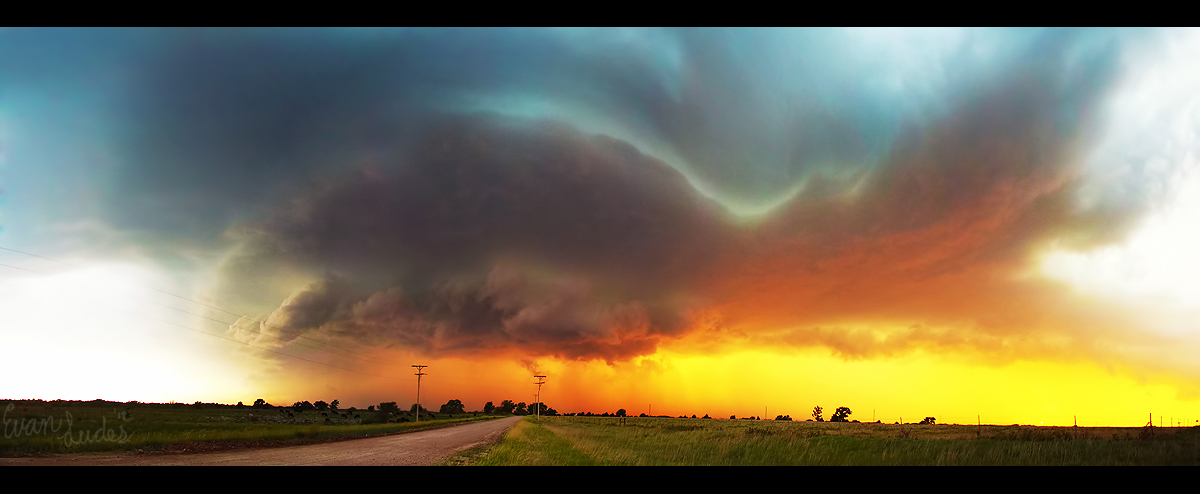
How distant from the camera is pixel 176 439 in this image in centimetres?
2953

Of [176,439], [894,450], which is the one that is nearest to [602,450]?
[894,450]
